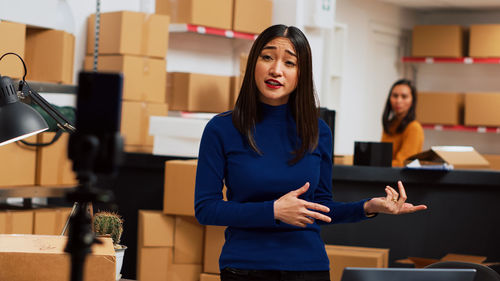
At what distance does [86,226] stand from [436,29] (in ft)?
20.3

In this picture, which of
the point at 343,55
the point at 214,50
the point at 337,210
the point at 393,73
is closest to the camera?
the point at 337,210

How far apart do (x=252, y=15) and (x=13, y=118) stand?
2.77 metres

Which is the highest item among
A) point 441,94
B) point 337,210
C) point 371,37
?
point 371,37

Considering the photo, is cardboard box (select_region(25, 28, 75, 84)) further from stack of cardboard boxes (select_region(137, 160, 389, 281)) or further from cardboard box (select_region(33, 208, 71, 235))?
stack of cardboard boxes (select_region(137, 160, 389, 281))

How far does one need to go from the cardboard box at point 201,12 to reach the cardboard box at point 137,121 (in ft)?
1.98

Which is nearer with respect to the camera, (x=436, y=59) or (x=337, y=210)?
(x=337, y=210)

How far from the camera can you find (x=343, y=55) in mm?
5602

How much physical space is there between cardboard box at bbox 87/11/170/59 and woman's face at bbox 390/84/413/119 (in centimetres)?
149

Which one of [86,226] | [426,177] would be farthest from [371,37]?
[86,226]

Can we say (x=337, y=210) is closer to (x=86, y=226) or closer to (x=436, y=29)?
(x=86, y=226)

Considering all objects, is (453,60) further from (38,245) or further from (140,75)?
(38,245)

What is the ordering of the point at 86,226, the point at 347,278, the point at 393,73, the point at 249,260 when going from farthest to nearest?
the point at 393,73 → the point at 249,260 → the point at 347,278 → the point at 86,226

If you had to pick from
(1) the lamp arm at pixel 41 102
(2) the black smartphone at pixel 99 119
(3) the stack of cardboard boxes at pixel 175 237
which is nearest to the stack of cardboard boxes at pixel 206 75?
(3) the stack of cardboard boxes at pixel 175 237

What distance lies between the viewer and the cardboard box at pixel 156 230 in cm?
297
